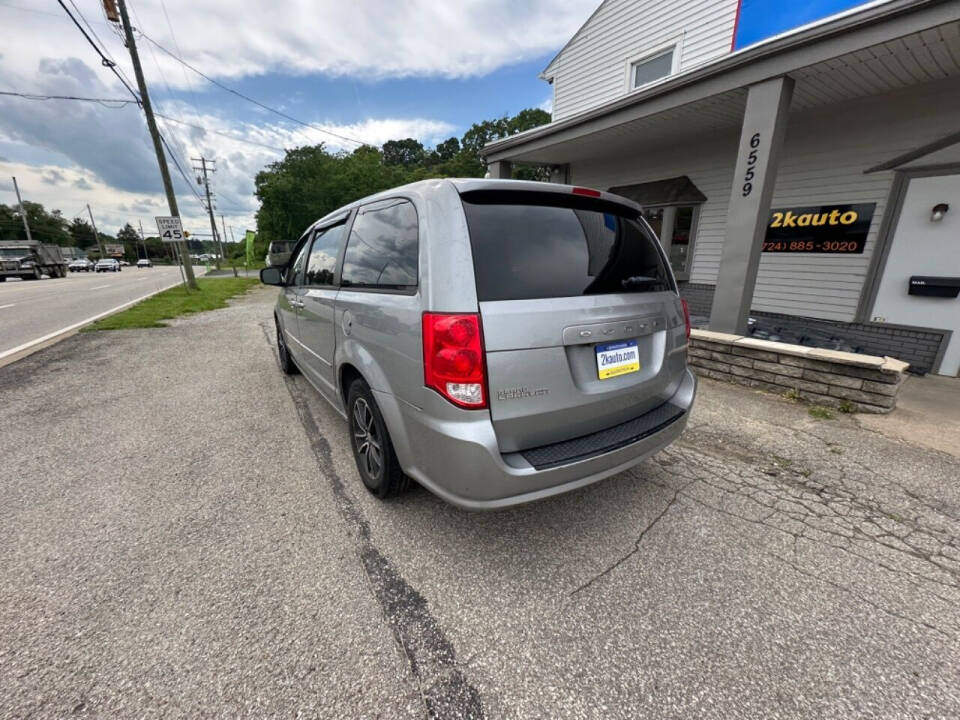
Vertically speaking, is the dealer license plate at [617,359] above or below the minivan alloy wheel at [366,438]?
above

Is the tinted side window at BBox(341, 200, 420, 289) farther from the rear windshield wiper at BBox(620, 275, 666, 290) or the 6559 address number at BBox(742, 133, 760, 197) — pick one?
the 6559 address number at BBox(742, 133, 760, 197)

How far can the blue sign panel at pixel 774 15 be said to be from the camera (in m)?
6.48

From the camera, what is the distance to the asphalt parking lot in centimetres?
141

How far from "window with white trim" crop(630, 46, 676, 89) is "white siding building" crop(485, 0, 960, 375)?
0.45m

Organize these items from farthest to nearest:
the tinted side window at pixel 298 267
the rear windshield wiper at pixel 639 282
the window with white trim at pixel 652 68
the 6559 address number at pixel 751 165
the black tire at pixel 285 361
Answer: the window with white trim at pixel 652 68
the black tire at pixel 285 361
the 6559 address number at pixel 751 165
the tinted side window at pixel 298 267
the rear windshield wiper at pixel 639 282

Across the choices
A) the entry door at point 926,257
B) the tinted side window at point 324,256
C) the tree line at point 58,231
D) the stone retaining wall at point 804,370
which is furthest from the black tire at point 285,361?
the tree line at point 58,231

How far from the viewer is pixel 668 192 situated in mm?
7566

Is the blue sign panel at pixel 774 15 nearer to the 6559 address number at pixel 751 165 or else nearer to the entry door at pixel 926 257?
the 6559 address number at pixel 751 165

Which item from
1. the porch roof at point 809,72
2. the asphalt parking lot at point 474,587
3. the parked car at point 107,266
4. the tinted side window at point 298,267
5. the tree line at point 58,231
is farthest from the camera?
the tree line at point 58,231

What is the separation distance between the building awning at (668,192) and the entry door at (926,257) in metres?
2.69

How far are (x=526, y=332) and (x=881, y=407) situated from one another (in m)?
4.03

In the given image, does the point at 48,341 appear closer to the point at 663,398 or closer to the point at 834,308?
the point at 663,398

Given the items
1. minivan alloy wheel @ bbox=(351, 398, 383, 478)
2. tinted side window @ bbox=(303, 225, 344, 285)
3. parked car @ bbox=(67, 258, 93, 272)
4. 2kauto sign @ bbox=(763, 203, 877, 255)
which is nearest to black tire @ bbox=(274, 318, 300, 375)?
tinted side window @ bbox=(303, 225, 344, 285)

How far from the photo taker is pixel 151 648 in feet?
5.09
